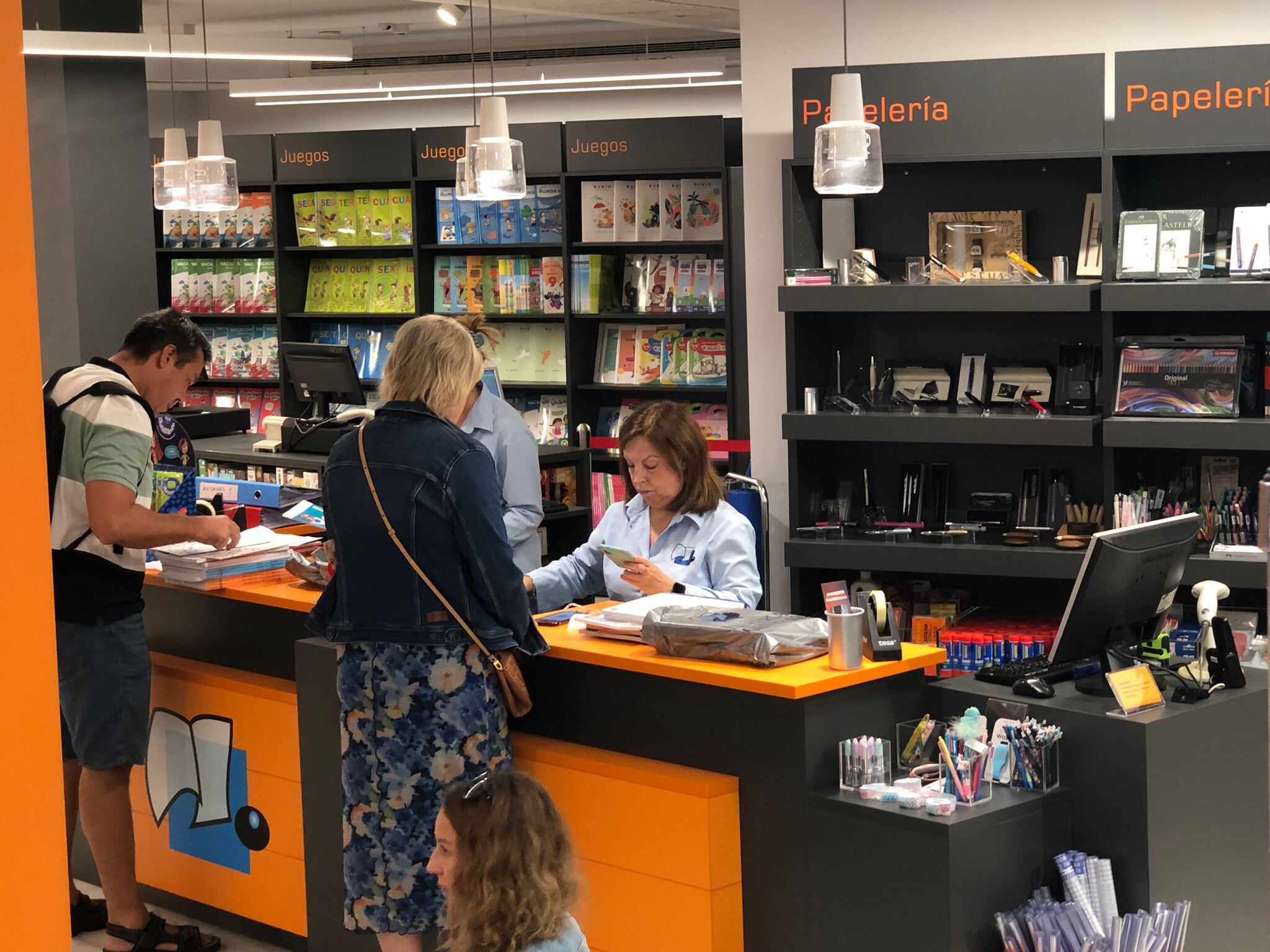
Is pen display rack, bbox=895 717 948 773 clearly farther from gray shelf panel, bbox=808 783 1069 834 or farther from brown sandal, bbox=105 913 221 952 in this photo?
→ brown sandal, bbox=105 913 221 952

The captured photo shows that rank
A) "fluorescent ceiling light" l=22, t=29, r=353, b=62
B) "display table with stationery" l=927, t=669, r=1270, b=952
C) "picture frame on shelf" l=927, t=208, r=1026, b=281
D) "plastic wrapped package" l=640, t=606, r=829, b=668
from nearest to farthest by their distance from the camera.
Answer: "display table with stationery" l=927, t=669, r=1270, b=952, "plastic wrapped package" l=640, t=606, r=829, b=668, "fluorescent ceiling light" l=22, t=29, r=353, b=62, "picture frame on shelf" l=927, t=208, r=1026, b=281

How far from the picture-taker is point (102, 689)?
13.1ft

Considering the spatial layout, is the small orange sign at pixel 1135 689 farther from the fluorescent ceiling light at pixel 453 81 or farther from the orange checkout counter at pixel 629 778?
the fluorescent ceiling light at pixel 453 81

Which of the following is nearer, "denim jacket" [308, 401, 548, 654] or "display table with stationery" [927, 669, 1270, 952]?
"display table with stationery" [927, 669, 1270, 952]

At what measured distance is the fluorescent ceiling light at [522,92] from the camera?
32.3 ft

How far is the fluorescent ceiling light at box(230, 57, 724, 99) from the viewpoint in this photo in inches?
→ 348

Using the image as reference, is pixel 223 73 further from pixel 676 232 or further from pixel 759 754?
pixel 759 754

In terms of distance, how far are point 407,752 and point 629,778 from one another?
1.65ft

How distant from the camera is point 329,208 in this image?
9852 millimetres

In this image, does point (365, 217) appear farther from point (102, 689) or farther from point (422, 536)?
point (422, 536)

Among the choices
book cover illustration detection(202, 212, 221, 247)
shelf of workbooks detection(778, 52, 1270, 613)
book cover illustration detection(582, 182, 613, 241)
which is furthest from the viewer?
book cover illustration detection(202, 212, 221, 247)

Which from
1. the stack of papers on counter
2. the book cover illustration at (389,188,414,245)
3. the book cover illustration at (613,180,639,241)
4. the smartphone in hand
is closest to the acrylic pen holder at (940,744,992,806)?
the stack of papers on counter

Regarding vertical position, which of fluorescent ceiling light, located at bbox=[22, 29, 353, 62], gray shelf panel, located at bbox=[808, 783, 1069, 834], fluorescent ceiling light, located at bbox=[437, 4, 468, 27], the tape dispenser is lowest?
gray shelf panel, located at bbox=[808, 783, 1069, 834]

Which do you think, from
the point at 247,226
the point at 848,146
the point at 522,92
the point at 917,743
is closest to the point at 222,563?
the point at 917,743
